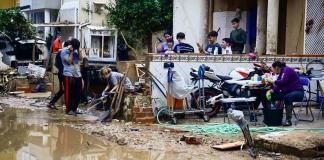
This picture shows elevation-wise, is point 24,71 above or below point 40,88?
above

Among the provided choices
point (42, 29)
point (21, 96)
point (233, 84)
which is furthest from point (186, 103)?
point (42, 29)

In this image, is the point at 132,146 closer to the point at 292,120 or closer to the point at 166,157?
the point at 166,157

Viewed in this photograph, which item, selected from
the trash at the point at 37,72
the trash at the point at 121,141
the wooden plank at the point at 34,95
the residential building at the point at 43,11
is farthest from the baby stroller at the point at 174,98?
the residential building at the point at 43,11

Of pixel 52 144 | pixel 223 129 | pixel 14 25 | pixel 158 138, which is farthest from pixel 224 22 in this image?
pixel 14 25

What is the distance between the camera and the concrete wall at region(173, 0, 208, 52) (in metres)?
17.4

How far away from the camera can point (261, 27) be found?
1641 cm

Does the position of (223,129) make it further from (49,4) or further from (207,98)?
(49,4)

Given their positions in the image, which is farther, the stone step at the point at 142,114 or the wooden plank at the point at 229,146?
the stone step at the point at 142,114

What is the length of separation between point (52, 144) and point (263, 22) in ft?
30.8

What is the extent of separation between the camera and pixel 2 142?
8984 mm

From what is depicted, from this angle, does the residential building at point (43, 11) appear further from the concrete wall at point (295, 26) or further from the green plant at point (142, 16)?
the concrete wall at point (295, 26)

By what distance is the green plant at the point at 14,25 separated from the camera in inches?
1036

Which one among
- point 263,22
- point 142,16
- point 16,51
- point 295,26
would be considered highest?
point 142,16

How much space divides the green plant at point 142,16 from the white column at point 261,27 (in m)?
9.19
